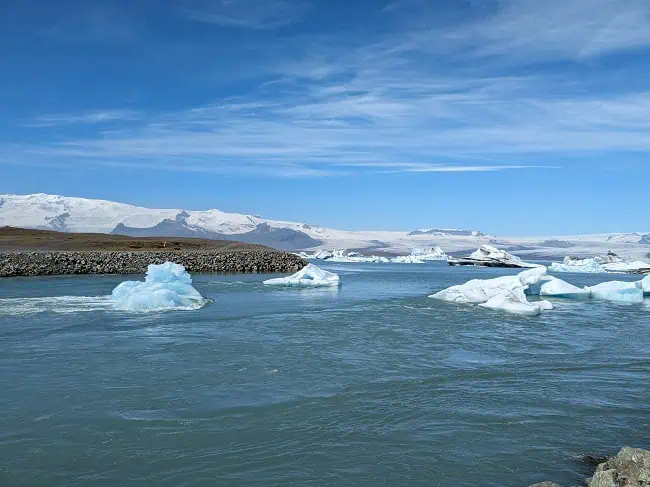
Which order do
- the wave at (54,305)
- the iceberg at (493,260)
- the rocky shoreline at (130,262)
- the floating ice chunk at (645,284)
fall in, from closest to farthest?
the wave at (54,305) → the floating ice chunk at (645,284) → the rocky shoreline at (130,262) → the iceberg at (493,260)

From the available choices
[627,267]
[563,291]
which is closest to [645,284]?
[563,291]

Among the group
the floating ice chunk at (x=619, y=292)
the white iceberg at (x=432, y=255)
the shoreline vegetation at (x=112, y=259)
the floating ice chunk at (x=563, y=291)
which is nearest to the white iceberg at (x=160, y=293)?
the floating ice chunk at (x=563, y=291)

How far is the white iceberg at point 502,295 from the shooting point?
50.9 feet

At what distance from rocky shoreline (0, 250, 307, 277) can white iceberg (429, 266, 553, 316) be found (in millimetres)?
20548

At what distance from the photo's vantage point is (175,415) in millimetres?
5750

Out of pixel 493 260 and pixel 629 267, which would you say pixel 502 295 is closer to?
pixel 629 267

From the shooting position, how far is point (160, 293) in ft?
48.4

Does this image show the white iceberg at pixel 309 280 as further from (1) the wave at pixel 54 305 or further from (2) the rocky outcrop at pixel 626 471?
(2) the rocky outcrop at pixel 626 471

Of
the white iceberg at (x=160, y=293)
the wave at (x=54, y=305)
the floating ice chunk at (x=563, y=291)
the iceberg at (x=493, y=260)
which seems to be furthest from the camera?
the iceberg at (x=493, y=260)

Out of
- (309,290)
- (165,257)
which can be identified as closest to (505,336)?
(309,290)

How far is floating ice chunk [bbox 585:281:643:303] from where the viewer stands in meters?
20.1

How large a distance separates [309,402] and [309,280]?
1818 centimetres

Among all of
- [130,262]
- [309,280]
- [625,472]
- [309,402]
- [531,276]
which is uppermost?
[130,262]

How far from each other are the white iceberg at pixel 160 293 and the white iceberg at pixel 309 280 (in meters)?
7.59
